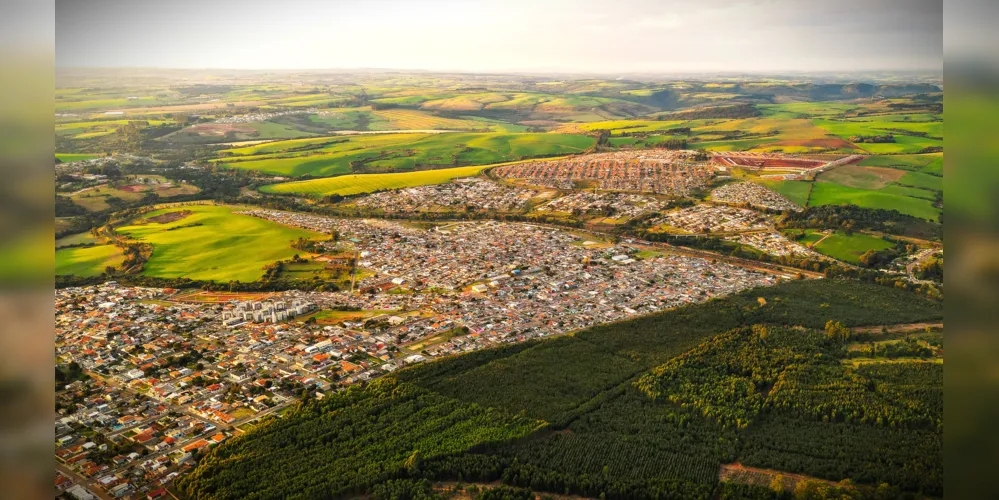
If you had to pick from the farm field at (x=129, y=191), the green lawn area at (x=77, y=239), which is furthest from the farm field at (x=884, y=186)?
the farm field at (x=129, y=191)

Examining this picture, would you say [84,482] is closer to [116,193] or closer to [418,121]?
[116,193]

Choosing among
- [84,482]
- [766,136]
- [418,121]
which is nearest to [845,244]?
[766,136]

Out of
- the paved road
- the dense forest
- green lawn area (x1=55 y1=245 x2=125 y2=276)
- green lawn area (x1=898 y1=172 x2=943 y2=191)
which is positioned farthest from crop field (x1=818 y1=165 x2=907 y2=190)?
green lawn area (x1=55 y1=245 x2=125 y2=276)

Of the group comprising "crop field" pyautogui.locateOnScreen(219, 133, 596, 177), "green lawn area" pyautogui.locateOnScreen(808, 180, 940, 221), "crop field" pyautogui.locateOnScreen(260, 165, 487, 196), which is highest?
"crop field" pyautogui.locateOnScreen(219, 133, 596, 177)

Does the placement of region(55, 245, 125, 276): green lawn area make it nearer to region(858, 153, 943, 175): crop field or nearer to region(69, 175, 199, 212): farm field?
region(69, 175, 199, 212): farm field

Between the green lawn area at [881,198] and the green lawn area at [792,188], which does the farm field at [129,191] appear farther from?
the green lawn area at [881,198]
